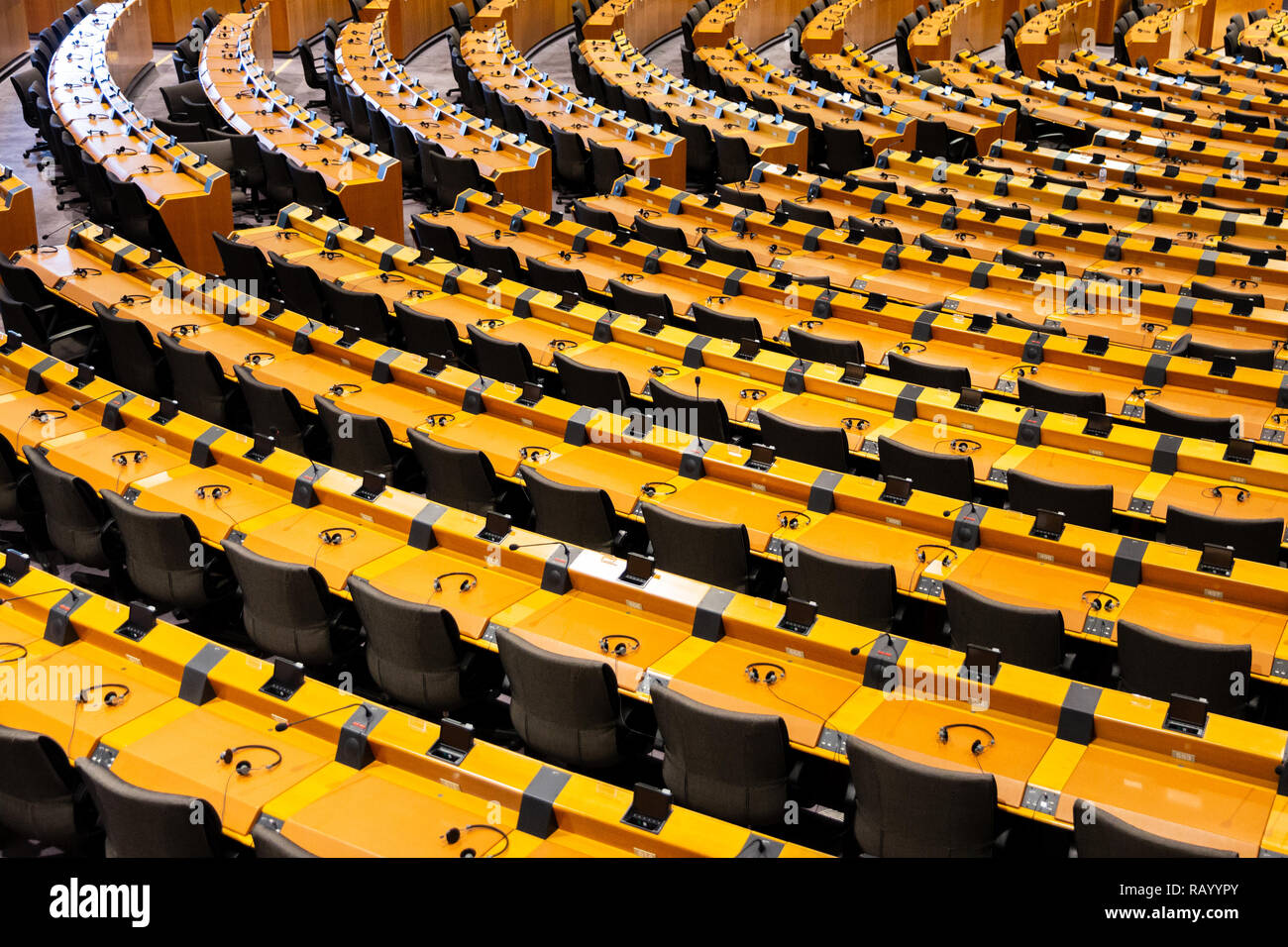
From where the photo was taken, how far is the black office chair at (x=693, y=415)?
22.5ft

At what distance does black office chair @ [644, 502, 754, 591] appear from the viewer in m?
5.70

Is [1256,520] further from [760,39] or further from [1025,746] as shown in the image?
[760,39]

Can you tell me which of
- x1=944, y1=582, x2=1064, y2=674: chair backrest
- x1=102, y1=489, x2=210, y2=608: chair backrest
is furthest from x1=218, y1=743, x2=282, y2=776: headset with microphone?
x1=944, y1=582, x2=1064, y2=674: chair backrest

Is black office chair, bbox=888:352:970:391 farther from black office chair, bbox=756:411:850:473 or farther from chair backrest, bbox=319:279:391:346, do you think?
chair backrest, bbox=319:279:391:346

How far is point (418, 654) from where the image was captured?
17.0 ft

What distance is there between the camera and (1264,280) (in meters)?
9.20

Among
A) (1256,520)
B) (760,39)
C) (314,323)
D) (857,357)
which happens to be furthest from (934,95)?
(1256,520)

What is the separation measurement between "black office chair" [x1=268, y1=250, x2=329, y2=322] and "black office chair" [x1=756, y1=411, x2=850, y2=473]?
133 inches

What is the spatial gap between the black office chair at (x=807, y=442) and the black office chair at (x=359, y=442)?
195 centimetres

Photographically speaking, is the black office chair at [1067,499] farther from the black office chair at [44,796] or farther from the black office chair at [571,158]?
the black office chair at [571,158]

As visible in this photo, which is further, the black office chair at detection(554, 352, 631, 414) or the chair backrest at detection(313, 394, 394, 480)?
the black office chair at detection(554, 352, 631, 414)

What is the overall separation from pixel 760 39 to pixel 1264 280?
12.7 metres

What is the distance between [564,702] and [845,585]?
4.45 ft

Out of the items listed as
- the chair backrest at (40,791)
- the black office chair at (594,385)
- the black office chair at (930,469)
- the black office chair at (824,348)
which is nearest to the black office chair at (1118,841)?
the black office chair at (930,469)
